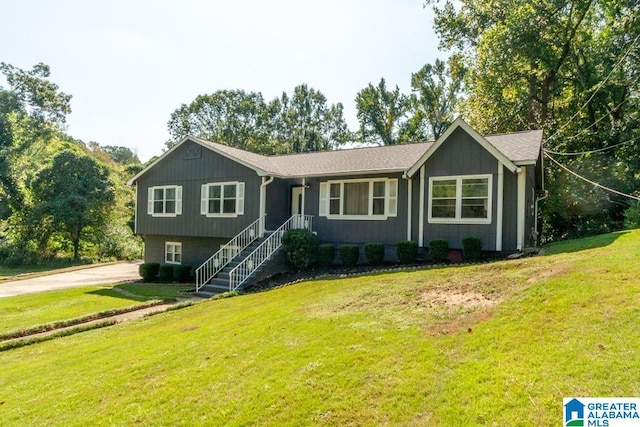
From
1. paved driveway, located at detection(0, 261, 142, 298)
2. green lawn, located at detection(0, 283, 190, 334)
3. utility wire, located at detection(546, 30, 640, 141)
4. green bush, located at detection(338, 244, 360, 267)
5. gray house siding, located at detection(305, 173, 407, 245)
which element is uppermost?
utility wire, located at detection(546, 30, 640, 141)

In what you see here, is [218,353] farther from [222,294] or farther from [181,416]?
[222,294]

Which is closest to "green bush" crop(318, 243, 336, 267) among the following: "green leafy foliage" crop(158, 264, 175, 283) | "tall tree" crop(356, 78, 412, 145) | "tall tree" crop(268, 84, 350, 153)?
"green leafy foliage" crop(158, 264, 175, 283)

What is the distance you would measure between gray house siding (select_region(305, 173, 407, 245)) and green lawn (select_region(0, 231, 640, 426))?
5.74 metres

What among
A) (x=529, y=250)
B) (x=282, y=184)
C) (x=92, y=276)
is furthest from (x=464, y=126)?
(x=92, y=276)

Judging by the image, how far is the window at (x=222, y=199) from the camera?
16828 millimetres

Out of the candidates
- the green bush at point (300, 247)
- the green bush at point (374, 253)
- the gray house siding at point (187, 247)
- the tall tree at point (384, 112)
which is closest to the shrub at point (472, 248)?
the green bush at point (374, 253)

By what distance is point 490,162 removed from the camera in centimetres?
1234

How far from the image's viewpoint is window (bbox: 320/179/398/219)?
14.5 meters

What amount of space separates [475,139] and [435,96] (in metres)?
24.6

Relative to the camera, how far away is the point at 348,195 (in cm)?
1545

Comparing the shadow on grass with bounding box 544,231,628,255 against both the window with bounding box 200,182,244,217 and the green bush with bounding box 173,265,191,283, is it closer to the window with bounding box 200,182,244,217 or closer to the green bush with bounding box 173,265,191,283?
the window with bounding box 200,182,244,217

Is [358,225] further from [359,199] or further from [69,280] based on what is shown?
[69,280]

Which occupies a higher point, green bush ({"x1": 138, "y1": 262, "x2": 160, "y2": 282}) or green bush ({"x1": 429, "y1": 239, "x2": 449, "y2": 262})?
green bush ({"x1": 429, "y1": 239, "x2": 449, "y2": 262})

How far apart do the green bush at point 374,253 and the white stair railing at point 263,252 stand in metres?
3.09
